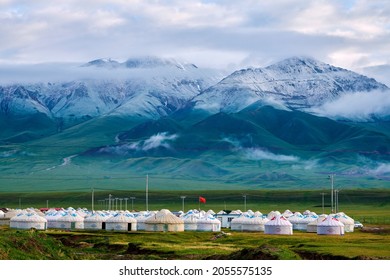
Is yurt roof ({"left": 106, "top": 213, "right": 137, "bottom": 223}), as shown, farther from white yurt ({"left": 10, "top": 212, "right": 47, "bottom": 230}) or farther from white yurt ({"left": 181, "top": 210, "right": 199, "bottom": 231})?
white yurt ({"left": 10, "top": 212, "right": 47, "bottom": 230})

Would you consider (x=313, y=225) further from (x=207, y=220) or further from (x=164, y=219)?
(x=164, y=219)

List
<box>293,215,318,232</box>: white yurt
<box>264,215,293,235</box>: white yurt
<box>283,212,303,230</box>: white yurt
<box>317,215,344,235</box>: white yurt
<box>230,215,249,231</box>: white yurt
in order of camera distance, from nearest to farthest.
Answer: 1. <box>317,215,344,235</box>: white yurt
2. <box>264,215,293,235</box>: white yurt
3. <box>230,215,249,231</box>: white yurt
4. <box>293,215,318,232</box>: white yurt
5. <box>283,212,303,230</box>: white yurt

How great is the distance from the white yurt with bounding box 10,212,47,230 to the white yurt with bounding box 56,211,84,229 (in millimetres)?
5944

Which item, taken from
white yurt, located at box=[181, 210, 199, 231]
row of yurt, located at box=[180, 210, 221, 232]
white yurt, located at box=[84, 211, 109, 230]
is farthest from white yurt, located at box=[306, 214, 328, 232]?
white yurt, located at box=[84, 211, 109, 230]

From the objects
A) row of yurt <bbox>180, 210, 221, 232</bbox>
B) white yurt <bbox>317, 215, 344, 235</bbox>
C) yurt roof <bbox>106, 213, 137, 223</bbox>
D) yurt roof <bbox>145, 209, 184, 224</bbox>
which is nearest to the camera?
white yurt <bbox>317, 215, 344, 235</bbox>

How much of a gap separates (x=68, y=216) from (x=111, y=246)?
160 ft

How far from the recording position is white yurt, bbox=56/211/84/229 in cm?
14025

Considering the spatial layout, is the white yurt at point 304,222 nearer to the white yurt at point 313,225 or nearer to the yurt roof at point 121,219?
the white yurt at point 313,225

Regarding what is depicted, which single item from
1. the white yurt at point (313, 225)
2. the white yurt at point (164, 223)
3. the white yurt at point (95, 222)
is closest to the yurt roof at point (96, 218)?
the white yurt at point (95, 222)

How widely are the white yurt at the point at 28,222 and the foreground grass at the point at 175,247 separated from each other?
18.7 metres

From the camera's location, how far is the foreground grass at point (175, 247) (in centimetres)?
6612

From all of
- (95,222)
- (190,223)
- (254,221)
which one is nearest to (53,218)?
(95,222)
